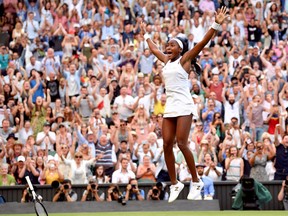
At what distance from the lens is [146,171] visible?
76.4 feet

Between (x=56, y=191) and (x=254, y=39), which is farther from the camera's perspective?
(x=254, y=39)

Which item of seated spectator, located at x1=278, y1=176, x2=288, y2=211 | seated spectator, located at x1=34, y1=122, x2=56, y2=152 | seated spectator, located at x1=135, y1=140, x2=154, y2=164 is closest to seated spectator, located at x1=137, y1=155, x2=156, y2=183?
seated spectator, located at x1=135, y1=140, x2=154, y2=164

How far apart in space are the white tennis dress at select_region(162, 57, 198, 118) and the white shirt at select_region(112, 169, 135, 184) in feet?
23.6

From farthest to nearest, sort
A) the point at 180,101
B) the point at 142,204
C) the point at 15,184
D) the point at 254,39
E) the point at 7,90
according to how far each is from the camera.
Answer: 1. the point at 254,39
2. the point at 7,90
3. the point at 15,184
4. the point at 142,204
5. the point at 180,101

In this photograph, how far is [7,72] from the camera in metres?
27.7

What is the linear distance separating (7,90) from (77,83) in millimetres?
1634

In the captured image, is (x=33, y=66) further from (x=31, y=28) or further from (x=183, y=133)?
(x=183, y=133)

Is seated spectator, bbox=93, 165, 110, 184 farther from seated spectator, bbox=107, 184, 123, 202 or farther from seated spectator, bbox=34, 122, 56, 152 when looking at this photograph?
seated spectator, bbox=34, 122, 56, 152

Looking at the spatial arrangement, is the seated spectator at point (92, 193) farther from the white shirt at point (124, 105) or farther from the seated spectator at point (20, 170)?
the white shirt at point (124, 105)

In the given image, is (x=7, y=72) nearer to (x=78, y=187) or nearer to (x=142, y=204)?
(x=78, y=187)

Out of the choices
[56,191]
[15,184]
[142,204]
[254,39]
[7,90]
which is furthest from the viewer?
[254,39]

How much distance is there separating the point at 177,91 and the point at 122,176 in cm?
741

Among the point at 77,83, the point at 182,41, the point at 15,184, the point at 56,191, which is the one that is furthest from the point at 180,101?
the point at 77,83

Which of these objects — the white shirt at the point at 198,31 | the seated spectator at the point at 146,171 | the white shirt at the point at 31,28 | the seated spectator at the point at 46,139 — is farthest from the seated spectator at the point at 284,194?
the white shirt at the point at 31,28
